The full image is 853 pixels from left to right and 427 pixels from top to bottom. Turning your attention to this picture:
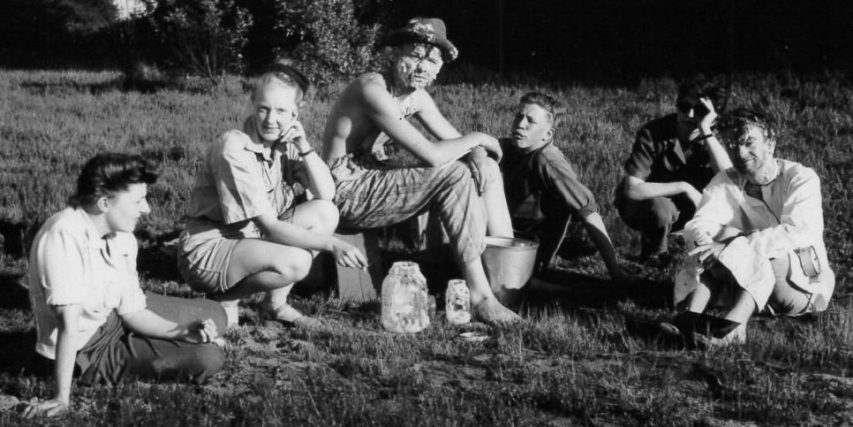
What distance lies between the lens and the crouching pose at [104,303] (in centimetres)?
398

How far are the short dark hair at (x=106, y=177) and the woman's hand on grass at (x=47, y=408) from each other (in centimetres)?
78

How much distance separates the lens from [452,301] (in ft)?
17.9

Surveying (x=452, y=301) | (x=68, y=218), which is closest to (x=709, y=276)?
(x=452, y=301)

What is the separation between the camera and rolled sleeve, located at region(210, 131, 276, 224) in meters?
4.96

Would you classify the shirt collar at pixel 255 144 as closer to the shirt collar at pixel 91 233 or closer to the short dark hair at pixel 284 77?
the short dark hair at pixel 284 77

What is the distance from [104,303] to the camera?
421 cm

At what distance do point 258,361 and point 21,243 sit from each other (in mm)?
2679

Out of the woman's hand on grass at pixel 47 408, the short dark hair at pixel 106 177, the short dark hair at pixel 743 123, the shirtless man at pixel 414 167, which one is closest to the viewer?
the woman's hand on grass at pixel 47 408

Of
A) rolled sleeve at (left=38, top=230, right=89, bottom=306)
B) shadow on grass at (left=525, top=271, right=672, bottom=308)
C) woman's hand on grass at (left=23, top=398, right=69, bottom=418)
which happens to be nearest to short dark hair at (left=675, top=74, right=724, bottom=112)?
shadow on grass at (left=525, top=271, right=672, bottom=308)

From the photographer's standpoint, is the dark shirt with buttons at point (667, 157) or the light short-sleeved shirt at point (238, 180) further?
the dark shirt with buttons at point (667, 157)

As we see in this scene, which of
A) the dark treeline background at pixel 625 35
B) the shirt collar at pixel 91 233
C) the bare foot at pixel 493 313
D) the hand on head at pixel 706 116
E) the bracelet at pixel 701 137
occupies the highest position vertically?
the dark treeline background at pixel 625 35

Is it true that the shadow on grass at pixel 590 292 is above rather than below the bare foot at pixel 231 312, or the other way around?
above

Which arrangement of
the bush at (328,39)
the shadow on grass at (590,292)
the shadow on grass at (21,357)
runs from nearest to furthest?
the shadow on grass at (21,357) → the shadow on grass at (590,292) → the bush at (328,39)

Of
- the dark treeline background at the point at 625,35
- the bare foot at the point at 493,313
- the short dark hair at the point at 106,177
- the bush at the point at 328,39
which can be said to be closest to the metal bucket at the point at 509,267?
the bare foot at the point at 493,313
